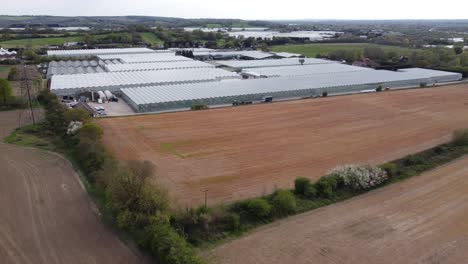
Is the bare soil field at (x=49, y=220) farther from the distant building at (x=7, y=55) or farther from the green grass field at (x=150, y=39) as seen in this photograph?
the green grass field at (x=150, y=39)

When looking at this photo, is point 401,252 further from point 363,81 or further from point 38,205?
point 363,81

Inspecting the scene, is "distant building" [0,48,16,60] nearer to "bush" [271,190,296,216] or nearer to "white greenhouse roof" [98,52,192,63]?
"white greenhouse roof" [98,52,192,63]

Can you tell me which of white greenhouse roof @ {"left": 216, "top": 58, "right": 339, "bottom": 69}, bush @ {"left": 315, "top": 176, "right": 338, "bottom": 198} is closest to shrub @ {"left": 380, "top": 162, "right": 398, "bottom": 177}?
bush @ {"left": 315, "top": 176, "right": 338, "bottom": 198}

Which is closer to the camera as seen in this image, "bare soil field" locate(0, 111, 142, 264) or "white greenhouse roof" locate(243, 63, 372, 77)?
"bare soil field" locate(0, 111, 142, 264)

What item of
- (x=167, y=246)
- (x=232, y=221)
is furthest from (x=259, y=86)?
(x=167, y=246)

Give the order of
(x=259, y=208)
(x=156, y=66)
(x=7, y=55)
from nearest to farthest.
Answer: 1. (x=259, y=208)
2. (x=156, y=66)
3. (x=7, y=55)

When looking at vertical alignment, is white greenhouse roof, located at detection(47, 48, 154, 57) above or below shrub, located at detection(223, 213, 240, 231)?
above

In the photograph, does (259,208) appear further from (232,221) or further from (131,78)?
(131,78)
